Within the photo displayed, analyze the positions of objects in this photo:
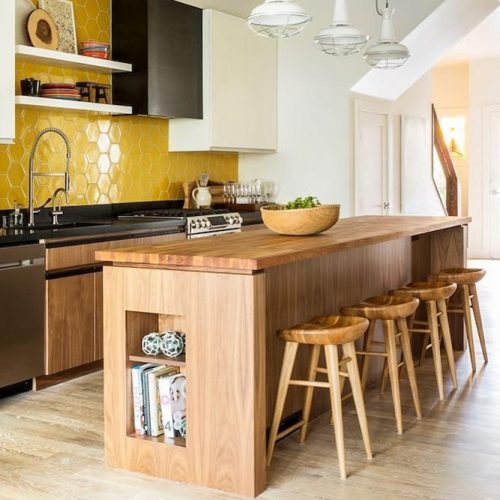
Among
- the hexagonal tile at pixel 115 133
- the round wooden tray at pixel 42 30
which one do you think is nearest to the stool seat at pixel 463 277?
the hexagonal tile at pixel 115 133

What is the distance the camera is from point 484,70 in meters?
11.7

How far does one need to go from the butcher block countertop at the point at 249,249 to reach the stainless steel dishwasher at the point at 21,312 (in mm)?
1139

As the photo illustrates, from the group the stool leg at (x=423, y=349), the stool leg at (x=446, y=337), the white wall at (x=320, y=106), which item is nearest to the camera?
the stool leg at (x=446, y=337)

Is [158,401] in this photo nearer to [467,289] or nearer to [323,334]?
[323,334]

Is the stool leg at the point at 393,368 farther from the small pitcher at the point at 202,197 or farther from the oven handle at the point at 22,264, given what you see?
the small pitcher at the point at 202,197

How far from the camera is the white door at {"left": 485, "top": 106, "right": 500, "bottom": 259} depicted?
11.6m

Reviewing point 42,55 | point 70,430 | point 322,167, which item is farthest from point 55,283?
point 322,167

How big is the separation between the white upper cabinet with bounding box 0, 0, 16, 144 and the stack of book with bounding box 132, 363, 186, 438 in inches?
78.8

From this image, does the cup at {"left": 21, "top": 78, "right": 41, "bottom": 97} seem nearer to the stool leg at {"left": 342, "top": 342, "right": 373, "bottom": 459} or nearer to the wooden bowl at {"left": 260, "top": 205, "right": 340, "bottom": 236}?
the wooden bowl at {"left": 260, "top": 205, "right": 340, "bottom": 236}

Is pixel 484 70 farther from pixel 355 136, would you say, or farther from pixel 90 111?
pixel 90 111

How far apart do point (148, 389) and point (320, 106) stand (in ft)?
14.5

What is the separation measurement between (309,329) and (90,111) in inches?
119

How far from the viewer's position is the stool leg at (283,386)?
3371 millimetres

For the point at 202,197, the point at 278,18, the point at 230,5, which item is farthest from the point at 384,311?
the point at 230,5
